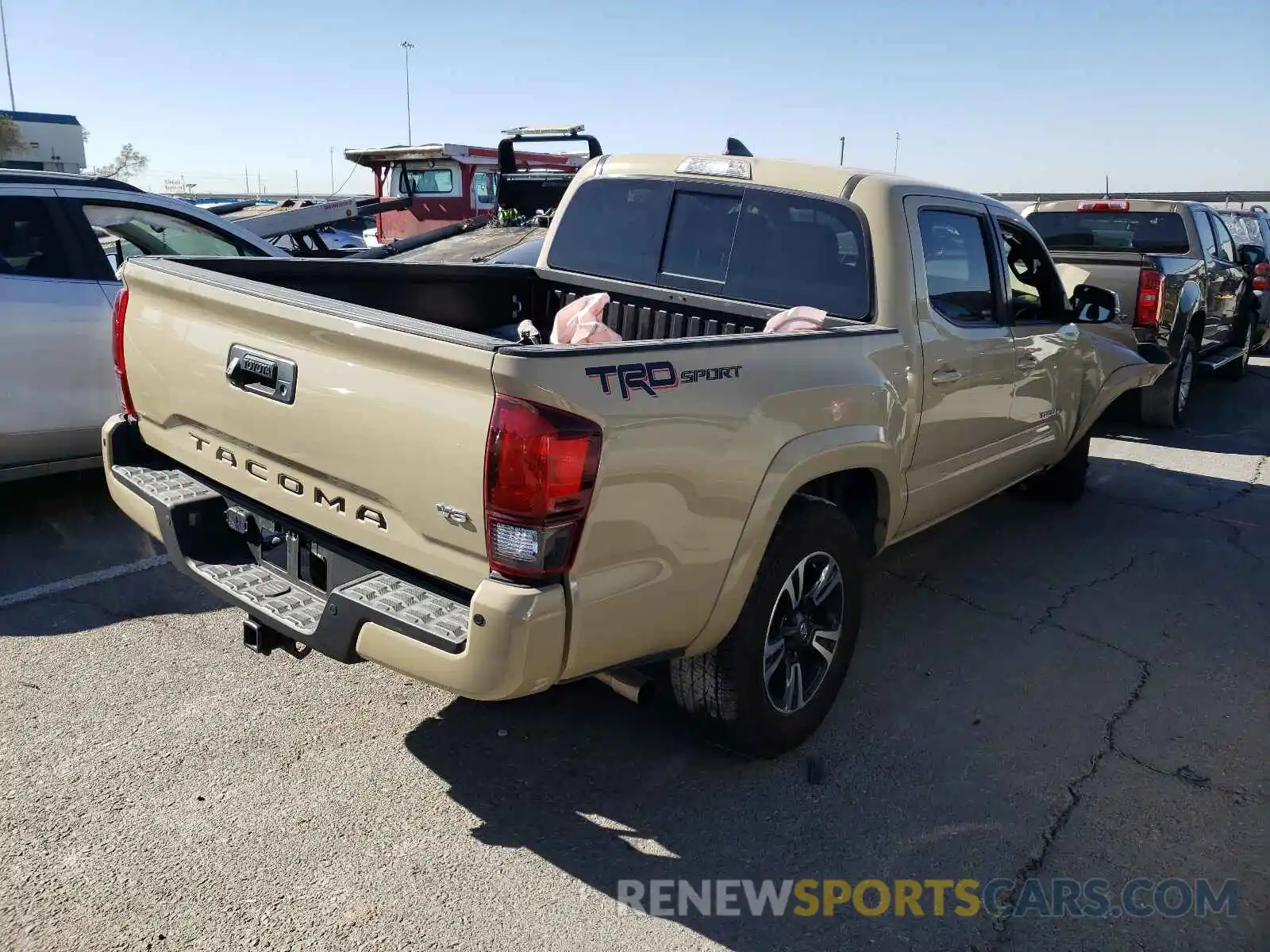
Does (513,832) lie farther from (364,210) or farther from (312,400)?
(364,210)

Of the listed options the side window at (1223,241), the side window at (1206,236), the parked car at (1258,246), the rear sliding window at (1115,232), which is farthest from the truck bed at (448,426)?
the parked car at (1258,246)

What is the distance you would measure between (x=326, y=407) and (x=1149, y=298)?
24.4 feet

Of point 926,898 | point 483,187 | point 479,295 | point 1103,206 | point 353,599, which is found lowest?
point 926,898

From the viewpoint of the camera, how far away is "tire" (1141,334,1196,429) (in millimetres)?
8602

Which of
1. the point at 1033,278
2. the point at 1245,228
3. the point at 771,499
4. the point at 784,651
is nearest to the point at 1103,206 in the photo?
the point at 1033,278

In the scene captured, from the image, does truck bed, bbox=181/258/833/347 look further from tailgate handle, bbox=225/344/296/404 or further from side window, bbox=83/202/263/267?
side window, bbox=83/202/263/267

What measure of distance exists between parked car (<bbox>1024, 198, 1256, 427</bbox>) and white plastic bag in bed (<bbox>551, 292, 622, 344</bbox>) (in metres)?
5.27

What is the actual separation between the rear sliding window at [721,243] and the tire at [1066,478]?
3.00 m

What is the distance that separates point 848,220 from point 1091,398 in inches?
110

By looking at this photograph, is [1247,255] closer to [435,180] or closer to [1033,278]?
[1033,278]

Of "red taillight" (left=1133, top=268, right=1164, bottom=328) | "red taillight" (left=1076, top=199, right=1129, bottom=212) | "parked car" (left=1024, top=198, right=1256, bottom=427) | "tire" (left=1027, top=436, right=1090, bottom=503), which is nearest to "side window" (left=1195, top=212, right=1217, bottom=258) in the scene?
"parked car" (left=1024, top=198, right=1256, bottom=427)

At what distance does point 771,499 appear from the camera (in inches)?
116

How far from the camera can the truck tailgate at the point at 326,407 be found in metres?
2.44

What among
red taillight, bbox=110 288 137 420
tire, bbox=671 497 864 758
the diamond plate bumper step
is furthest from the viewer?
red taillight, bbox=110 288 137 420
